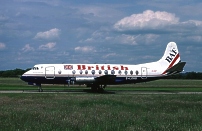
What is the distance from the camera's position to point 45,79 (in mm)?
43812

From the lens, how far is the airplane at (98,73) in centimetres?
4369

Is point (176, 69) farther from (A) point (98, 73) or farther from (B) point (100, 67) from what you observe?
(A) point (98, 73)

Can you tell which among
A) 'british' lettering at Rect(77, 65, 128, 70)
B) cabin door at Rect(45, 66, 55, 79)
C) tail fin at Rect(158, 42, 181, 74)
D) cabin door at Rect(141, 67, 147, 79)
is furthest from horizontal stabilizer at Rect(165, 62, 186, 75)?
cabin door at Rect(45, 66, 55, 79)

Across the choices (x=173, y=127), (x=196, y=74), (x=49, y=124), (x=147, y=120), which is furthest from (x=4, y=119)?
(x=196, y=74)

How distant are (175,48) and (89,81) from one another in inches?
563

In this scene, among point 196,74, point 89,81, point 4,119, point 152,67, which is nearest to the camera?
point 4,119

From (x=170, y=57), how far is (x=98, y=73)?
11119 millimetres

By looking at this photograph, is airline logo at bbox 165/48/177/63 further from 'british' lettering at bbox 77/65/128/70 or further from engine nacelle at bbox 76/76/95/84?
engine nacelle at bbox 76/76/95/84

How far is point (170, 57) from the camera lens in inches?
1955

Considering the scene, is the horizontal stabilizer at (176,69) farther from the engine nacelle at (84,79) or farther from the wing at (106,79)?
the engine nacelle at (84,79)

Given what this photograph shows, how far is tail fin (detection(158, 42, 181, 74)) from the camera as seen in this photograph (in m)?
49.0

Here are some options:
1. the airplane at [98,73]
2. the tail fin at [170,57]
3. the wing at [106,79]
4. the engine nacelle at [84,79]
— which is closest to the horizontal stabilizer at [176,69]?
the airplane at [98,73]

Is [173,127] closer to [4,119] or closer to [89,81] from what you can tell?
[4,119]

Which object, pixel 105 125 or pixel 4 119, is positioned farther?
pixel 4 119
